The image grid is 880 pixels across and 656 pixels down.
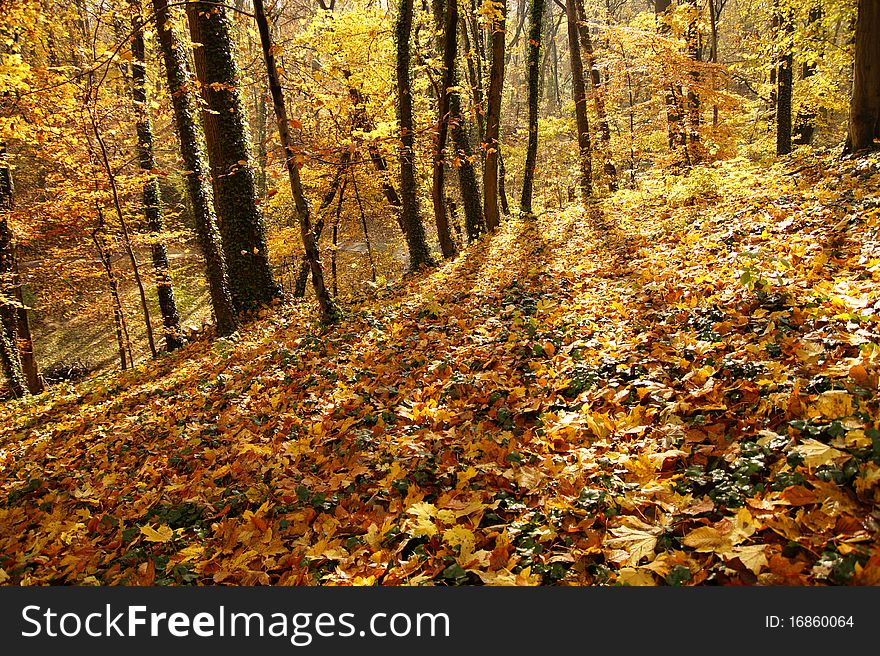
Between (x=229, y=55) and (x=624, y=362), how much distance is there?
388 inches

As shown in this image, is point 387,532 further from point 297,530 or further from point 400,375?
point 400,375

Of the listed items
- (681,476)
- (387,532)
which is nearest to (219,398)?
(387,532)

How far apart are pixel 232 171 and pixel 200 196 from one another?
3.61 feet

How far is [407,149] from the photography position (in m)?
10.6

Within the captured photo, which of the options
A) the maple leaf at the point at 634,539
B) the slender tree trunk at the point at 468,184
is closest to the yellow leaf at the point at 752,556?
the maple leaf at the point at 634,539

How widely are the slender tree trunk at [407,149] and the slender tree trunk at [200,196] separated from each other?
169 inches

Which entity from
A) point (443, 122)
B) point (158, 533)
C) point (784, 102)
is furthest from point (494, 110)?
point (158, 533)

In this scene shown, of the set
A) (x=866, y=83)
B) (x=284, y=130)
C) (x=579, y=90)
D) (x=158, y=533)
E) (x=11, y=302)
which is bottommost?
(x=158, y=533)

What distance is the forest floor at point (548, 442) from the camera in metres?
2.48

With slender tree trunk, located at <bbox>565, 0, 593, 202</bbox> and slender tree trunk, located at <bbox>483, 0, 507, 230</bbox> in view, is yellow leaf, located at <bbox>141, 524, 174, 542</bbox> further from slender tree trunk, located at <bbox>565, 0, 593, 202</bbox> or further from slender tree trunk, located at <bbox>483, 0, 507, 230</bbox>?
slender tree trunk, located at <bbox>565, 0, 593, 202</bbox>

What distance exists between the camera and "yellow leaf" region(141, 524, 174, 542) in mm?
3647

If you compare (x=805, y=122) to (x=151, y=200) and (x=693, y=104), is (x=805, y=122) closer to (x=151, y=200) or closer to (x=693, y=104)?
(x=693, y=104)

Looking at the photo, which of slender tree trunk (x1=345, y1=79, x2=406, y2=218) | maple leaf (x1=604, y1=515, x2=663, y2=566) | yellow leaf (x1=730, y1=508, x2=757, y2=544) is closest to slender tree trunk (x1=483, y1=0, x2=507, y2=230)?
slender tree trunk (x1=345, y1=79, x2=406, y2=218)

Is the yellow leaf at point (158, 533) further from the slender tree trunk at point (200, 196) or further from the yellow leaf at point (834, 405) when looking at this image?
the slender tree trunk at point (200, 196)
